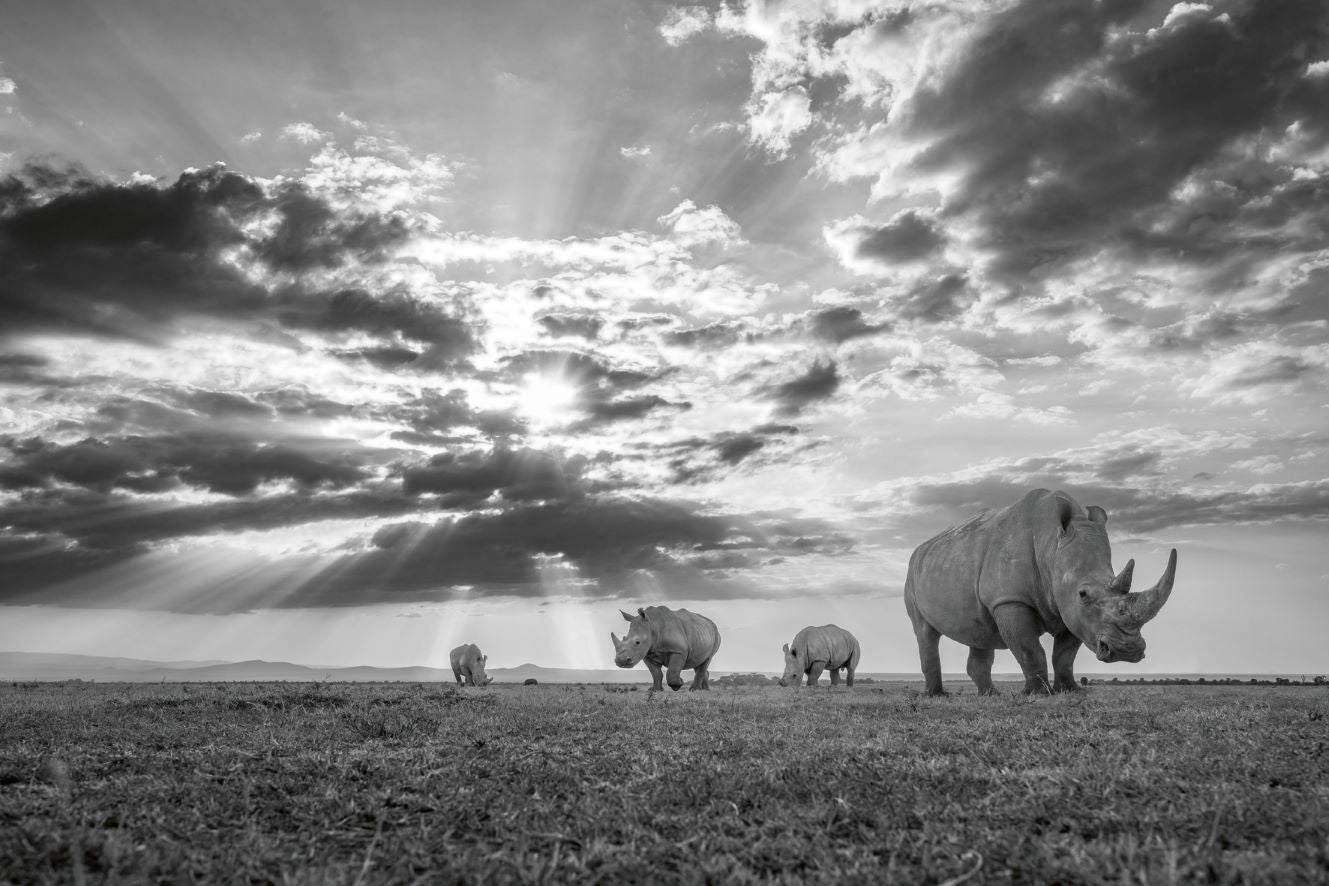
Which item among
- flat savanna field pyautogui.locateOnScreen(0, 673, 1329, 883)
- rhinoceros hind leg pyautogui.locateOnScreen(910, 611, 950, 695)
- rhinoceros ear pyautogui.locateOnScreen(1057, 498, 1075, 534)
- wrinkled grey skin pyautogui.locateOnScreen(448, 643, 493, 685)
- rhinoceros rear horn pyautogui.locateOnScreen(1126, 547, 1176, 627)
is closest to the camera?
flat savanna field pyautogui.locateOnScreen(0, 673, 1329, 883)

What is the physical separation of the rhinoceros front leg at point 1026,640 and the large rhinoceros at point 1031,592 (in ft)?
0.05

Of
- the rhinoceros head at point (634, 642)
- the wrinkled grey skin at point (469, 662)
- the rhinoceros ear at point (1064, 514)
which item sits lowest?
the wrinkled grey skin at point (469, 662)

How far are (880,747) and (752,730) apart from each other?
203 cm

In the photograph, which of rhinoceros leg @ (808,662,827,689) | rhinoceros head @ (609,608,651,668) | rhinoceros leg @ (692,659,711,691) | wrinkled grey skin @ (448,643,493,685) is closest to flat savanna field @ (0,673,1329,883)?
rhinoceros head @ (609,608,651,668)

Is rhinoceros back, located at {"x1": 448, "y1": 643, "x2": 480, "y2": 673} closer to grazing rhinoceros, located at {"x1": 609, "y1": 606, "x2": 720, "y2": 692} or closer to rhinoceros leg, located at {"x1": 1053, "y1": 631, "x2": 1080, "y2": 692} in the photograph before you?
grazing rhinoceros, located at {"x1": 609, "y1": 606, "x2": 720, "y2": 692}

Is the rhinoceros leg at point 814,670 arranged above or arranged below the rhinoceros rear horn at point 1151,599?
below

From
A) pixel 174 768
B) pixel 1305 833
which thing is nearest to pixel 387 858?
pixel 174 768

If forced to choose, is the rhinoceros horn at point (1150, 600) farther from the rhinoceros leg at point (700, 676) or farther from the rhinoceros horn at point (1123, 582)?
the rhinoceros leg at point (700, 676)

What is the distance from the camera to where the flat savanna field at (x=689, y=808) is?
2805 mm

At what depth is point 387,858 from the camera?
3.01m

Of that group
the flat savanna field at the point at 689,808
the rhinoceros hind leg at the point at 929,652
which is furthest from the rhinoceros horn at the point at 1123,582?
the rhinoceros hind leg at the point at 929,652

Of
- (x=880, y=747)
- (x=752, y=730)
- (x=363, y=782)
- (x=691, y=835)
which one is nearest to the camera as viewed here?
(x=691, y=835)

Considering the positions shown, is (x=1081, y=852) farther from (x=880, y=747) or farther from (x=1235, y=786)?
(x=880, y=747)

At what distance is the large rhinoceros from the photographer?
1091 cm
